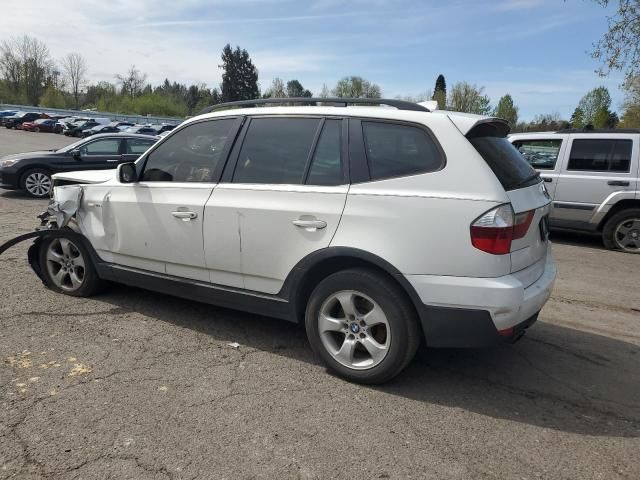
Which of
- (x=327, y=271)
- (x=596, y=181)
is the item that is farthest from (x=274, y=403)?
(x=596, y=181)

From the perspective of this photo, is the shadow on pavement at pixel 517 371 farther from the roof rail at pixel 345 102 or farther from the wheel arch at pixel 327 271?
the roof rail at pixel 345 102

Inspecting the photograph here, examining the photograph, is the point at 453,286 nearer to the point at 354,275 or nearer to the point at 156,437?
the point at 354,275

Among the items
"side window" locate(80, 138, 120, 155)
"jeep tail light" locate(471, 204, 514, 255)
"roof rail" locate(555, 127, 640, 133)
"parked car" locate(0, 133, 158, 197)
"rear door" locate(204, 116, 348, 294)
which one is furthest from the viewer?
"side window" locate(80, 138, 120, 155)

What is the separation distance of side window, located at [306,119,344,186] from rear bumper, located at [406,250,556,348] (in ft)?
2.82

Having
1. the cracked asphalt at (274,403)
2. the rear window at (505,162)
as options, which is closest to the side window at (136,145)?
the cracked asphalt at (274,403)

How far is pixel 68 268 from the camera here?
4957 mm

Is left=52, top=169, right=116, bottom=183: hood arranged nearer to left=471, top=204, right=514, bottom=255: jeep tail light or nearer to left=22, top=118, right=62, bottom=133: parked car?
left=471, top=204, right=514, bottom=255: jeep tail light

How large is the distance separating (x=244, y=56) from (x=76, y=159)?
→ 330 feet

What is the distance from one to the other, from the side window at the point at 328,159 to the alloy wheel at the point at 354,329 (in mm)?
769

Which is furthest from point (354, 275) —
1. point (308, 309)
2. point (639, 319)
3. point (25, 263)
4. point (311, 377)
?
point (25, 263)

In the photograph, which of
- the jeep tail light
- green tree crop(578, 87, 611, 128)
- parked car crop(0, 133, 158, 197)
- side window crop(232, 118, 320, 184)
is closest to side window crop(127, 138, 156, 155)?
parked car crop(0, 133, 158, 197)

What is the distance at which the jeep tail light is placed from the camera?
2.95 meters

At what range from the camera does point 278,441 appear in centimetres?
280

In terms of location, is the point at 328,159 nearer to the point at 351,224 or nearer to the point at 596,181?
the point at 351,224
